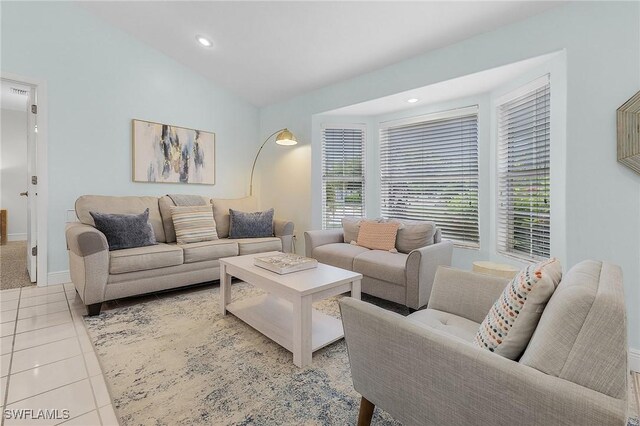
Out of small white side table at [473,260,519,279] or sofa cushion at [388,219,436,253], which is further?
sofa cushion at [388,219,436,253]

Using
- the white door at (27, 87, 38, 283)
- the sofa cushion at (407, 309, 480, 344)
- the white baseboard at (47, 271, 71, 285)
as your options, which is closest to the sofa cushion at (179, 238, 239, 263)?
the white baseboard at (47, 271, 71, 285)

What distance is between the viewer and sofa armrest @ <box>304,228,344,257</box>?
3367mm

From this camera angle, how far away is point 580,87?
198 centimetres

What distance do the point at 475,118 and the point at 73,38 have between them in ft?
14.6

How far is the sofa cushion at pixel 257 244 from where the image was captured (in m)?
3.44

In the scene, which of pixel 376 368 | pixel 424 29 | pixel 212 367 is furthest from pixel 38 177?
pixel 424 29

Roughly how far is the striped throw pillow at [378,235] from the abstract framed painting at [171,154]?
245cm

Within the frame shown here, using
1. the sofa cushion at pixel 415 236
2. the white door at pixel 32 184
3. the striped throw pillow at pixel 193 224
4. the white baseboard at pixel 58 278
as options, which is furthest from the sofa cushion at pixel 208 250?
the sofa cushion at pixel 415 236

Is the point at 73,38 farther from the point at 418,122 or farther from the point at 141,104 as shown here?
the point at 418,122

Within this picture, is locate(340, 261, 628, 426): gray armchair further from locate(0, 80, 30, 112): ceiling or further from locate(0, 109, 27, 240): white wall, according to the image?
locate(0, 109, 27, 240): white wall

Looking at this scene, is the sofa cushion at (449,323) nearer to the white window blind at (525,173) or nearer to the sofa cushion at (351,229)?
the white window blind at (525,173)

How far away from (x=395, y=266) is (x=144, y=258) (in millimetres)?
2234

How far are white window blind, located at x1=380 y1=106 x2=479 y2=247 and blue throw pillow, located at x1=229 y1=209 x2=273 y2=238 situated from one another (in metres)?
1.59

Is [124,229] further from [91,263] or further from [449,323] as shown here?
[449,323]
